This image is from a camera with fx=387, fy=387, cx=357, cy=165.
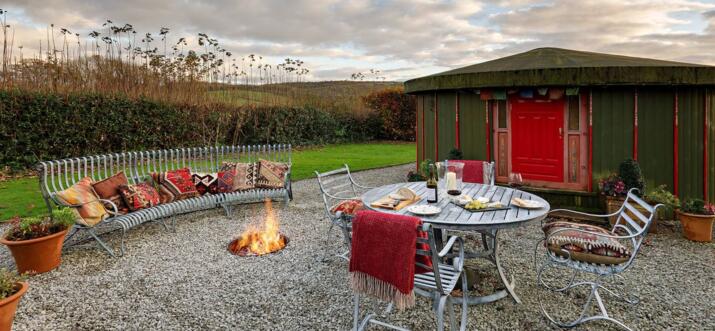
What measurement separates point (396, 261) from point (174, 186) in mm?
4171

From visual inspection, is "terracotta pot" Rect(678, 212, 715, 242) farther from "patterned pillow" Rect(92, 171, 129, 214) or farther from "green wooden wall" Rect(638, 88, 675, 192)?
"patterned pillow" Rect(92, 171, 129, 214)

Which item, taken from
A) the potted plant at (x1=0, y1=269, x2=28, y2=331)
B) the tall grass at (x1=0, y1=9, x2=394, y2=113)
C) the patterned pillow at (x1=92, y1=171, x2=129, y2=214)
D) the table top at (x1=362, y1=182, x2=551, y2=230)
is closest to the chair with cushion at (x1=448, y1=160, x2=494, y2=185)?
the table top at (x1=362, y1=182, x2=551, y2=230)

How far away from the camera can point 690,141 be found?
17.8 feet

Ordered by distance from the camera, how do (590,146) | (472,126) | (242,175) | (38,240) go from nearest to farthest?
(38,240), (590,146), (242,175), (472,126)

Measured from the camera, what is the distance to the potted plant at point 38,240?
3682mm

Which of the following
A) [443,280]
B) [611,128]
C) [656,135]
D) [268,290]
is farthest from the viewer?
[611,128]

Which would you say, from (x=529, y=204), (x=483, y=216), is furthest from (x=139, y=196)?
(x=529, y=204)

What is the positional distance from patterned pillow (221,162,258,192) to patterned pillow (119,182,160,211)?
117 centimetres

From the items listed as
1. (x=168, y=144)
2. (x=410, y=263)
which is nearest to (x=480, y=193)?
(x=410, y=263)

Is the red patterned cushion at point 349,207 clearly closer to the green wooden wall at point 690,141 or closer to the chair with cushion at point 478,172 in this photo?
the chair with cushion at point 478,172

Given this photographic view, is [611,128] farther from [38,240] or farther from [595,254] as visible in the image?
[38,240]

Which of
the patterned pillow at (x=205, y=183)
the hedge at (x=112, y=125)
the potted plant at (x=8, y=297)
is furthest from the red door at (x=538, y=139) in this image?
the hedge at (x=112, y=125)

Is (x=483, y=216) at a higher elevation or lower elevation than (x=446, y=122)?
lower

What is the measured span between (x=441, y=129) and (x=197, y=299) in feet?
18.1
